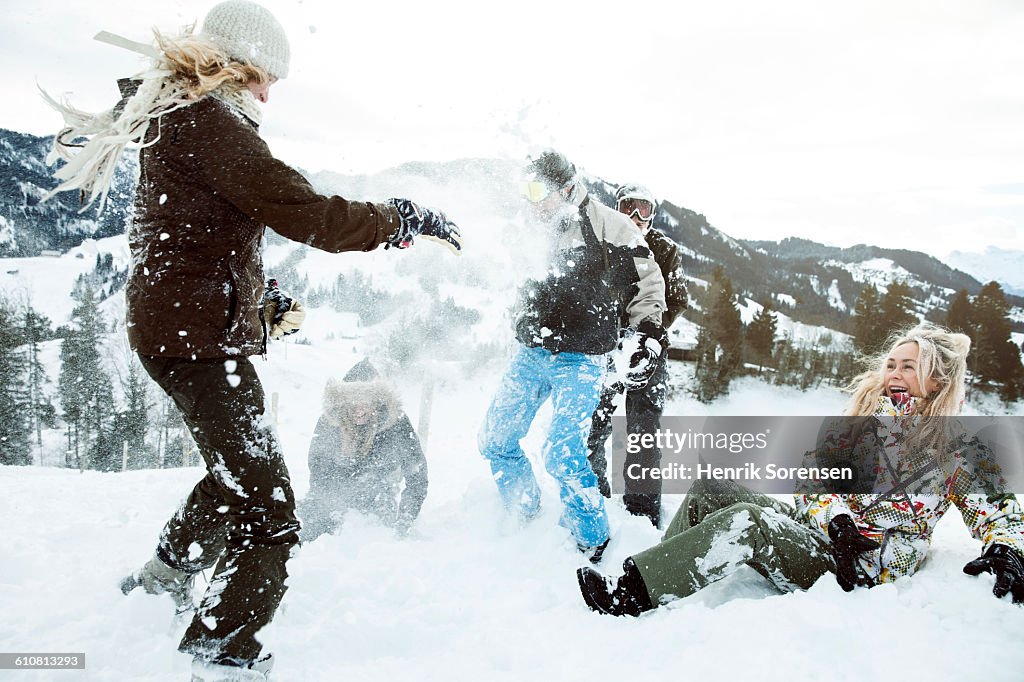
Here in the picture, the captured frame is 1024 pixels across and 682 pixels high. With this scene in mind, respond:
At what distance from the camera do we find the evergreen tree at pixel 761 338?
36.9m

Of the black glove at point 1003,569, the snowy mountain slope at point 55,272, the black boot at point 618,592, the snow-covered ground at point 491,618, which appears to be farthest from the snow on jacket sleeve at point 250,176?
the snowy mountain slope at point 55,272

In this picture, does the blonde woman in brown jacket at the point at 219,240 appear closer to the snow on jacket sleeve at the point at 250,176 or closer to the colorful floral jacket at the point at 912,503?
the snow on jacket sleeve at the point at 250,176

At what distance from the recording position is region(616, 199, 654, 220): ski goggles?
459 centimetres

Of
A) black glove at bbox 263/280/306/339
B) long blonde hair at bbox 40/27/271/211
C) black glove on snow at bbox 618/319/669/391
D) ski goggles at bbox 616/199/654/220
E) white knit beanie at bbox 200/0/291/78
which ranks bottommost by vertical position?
black glove on snow at bbox 618/319/669/391

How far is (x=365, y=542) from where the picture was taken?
9.77ft

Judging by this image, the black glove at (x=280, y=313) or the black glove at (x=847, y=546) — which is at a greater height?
the black glove at (x=280, y=313)

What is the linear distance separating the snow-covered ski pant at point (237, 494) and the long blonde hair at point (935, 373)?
8.20 feet

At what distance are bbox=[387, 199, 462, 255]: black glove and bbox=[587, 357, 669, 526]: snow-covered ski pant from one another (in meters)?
2.10

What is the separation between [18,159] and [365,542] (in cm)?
4930

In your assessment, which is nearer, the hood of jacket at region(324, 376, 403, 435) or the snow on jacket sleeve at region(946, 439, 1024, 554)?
the snow on jacket sleeve at region(946, 439, 1024, 554)

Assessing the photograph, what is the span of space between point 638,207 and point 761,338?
119ft

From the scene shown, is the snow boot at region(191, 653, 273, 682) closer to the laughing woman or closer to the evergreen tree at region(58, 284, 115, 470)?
the laughing woman

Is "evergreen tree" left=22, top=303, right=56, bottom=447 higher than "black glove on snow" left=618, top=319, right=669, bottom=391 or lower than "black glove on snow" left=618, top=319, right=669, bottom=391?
lower

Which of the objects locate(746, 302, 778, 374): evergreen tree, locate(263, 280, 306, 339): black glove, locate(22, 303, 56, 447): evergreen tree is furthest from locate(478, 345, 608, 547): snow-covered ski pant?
locate(746, 302, 778, 374): evergreen tree
